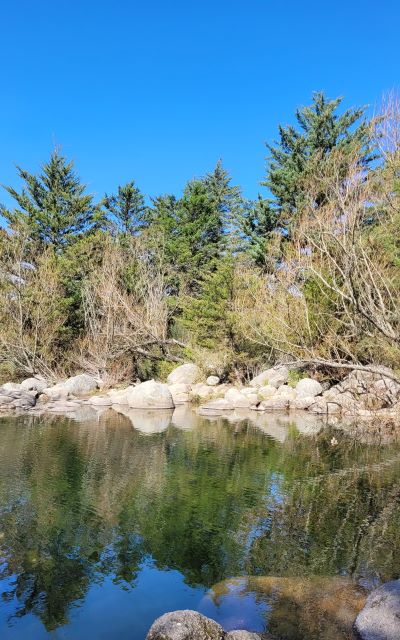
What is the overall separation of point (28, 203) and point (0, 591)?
99.1 feet

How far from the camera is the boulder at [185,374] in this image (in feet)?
85.5

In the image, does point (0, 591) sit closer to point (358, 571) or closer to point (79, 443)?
point (358, 571)

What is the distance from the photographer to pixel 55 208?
33.2 meters

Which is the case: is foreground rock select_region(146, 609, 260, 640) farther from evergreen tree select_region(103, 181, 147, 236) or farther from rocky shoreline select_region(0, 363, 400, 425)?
evergreen tree select_region(103, 181, 147, 236)

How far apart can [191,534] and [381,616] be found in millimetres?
3473

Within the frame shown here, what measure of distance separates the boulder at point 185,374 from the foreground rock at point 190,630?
69.6ft

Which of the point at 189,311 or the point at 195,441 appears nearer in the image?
the point at 195,441

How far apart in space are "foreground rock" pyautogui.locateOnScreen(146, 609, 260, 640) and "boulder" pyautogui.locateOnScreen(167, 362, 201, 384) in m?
21.2

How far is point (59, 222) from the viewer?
3291cm

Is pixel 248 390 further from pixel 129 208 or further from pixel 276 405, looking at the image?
pixel 129 208

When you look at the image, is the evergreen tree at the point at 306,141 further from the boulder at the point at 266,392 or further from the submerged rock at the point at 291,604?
the submerged rock at the point at 291,604

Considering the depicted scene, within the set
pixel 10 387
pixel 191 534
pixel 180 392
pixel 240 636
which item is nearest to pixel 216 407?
pixel 180 392

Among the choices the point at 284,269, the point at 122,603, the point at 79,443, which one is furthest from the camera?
the point at 284,269

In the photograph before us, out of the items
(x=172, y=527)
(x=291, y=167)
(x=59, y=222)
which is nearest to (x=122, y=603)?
(x=172, y=527)
